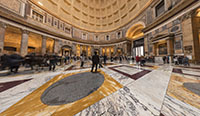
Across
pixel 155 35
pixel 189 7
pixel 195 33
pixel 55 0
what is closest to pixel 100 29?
pixel 55 0

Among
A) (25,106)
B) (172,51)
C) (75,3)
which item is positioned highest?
(75,3)

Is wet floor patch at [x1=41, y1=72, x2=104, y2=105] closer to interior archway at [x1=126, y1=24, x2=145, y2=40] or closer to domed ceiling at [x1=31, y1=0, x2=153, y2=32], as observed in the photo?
domed ceiling at [x1=31, y1=0, x2=153, y2=32]

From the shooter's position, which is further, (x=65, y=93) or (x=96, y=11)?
(x=96, y=11)

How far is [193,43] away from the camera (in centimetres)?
558

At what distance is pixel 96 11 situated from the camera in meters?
20.1

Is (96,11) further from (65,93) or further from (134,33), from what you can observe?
(65,93)

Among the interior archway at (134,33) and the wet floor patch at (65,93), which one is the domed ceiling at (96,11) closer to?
the interior archway at (134,33)

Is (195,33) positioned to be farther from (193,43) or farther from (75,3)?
(75,3)

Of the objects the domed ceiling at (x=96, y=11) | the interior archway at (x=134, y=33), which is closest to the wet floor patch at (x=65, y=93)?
the domed ceiling at (x=96, y=11)

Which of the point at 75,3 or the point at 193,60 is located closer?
the point at 193,60

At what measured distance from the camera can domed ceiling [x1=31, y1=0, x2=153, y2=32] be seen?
12.3 metres

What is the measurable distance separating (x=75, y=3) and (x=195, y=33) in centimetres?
2386

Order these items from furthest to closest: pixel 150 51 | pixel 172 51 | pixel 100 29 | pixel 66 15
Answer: pixel 100 29 → pixel 66 15 → pixel 150 51 → pixel 172 51

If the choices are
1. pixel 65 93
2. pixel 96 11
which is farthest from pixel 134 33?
pixel 65 93
